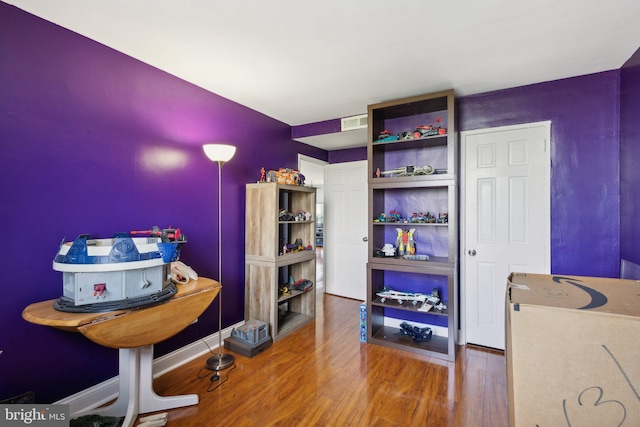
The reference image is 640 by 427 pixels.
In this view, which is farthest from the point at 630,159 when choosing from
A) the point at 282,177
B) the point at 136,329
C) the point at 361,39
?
the point at 136,329

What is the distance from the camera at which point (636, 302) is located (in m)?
0.83

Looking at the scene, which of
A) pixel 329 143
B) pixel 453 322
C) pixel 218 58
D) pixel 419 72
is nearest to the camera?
pixel 218 58

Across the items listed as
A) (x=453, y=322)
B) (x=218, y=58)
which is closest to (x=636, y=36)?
(x=453, y=322)

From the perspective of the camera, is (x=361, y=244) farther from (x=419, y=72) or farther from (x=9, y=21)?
(x=9, y=21)

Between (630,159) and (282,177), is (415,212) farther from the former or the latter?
(630,159)

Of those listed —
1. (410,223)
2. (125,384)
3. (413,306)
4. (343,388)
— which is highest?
(410,223)

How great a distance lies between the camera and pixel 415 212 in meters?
3.02

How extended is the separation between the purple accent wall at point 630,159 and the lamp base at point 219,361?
315 cm

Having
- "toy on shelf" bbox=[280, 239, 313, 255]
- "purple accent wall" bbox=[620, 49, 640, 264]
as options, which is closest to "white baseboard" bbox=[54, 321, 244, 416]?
"toy on shelf" bbox=[280, 239, 313, 255]

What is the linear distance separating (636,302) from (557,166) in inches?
81.7

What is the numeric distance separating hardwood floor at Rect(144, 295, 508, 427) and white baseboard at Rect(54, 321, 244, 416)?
0.07m

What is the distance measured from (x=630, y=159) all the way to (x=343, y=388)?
8.87ft

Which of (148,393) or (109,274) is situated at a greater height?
(109,274)

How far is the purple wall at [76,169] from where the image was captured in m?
1.60
